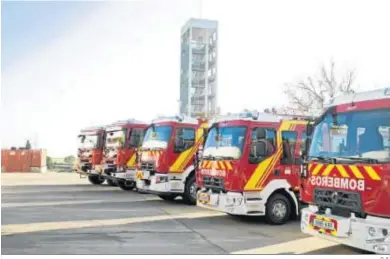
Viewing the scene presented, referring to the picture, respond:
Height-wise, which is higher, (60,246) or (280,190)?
(280,190)

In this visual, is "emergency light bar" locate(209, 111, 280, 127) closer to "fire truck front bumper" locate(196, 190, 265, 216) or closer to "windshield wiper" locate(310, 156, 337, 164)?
"fire truck front bumper" locate(196, 190, 265, 216)

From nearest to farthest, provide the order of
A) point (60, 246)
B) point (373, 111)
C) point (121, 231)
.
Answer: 1. point (373, 111)
2. point (60, 246)
3. point (121, 231)

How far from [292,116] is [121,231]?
4.43m

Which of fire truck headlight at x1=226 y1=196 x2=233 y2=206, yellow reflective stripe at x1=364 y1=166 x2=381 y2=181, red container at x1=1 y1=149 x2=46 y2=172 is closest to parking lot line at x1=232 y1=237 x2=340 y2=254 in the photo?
fire truck headlight at x1=226 y1=196 x2=233 y2=206

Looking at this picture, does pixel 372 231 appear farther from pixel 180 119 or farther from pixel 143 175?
pixel 143 175

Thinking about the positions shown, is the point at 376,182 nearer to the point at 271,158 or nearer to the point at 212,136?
the point at 271,158

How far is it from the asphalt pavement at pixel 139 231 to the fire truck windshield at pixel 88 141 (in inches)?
231

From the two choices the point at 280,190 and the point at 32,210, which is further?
the point at 32,210

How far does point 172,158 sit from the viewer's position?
485 inches

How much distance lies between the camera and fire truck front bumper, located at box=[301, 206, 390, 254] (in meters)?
5.57

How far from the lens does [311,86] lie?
32594 mm

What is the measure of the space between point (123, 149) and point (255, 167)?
771cm

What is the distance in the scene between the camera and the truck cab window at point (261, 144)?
364 inches
